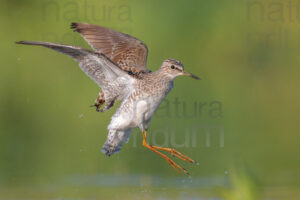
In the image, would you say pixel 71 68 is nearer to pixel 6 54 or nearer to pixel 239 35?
pixel 6 54

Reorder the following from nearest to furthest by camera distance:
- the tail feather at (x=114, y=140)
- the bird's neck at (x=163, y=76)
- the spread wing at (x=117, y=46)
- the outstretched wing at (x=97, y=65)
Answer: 1. the outstretched wing at (x=97, y=65)
2. the bird's neck at (x=163, y=76)
3. the tail feather at (x=114, y=140)
4. the spread wing at (x=117, y=46)

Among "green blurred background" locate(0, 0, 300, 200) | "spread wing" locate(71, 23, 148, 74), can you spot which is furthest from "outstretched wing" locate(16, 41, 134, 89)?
"green blurred background" locate(0, 0, 300, 200)

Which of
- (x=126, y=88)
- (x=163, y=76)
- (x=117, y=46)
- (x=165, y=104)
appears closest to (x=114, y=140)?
(x=126, y=88)

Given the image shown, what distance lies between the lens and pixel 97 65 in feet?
19.2

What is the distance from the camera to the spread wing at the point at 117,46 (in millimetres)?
6750

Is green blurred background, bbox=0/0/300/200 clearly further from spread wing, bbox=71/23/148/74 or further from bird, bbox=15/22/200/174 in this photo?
Answer: spread wing, bbox=71/23/148/74

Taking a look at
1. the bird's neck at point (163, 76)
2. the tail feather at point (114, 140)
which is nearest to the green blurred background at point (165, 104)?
the tail feather at point (114, 140)

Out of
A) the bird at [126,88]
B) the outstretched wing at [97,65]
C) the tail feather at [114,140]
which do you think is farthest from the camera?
the tail feather at [114,140]

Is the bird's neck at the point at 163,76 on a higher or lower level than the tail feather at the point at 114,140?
higher

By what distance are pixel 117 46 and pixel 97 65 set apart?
3.58ft

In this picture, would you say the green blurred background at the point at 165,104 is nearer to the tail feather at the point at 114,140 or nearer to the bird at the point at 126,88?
the tail feather at the point at 114,140

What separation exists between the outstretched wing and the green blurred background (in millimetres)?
1327

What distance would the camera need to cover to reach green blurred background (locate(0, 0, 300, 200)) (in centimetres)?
705

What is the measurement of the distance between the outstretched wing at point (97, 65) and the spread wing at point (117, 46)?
2.24 feet
